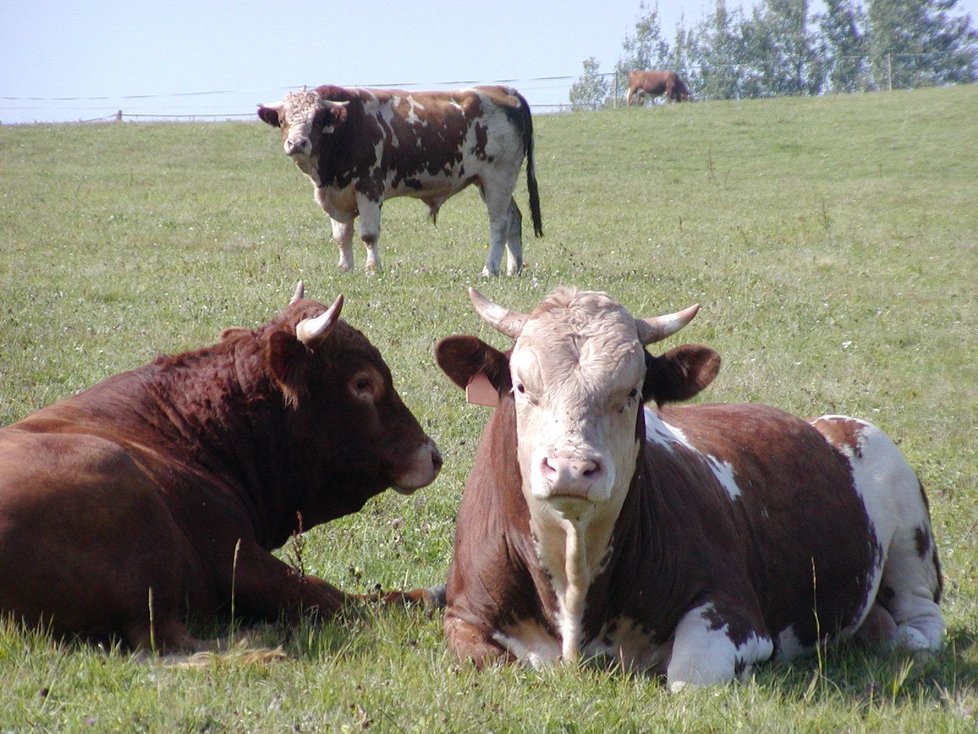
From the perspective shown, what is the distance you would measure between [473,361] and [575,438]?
963mm

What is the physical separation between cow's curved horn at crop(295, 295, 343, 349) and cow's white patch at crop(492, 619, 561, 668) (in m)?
1.77

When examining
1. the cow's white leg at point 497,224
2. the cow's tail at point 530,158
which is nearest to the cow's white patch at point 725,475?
the cow's white leg at point 497,224

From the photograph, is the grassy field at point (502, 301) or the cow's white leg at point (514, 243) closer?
the grassy field at point (502, 301)

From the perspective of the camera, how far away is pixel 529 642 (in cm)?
558

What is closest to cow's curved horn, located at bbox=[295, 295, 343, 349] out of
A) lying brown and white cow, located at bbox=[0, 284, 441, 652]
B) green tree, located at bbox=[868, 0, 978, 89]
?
lying brown and white cow, located at bbox=[0, 284, 441, 652]

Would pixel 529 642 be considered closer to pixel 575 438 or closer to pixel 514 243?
pixel 575 438

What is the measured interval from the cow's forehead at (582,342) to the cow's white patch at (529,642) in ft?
3.84

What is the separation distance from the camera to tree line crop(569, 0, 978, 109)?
103 m

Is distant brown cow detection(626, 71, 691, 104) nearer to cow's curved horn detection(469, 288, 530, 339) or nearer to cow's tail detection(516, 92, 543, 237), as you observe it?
cow's tail detection(516, 92, 543, 237)

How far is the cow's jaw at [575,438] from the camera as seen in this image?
476 cm

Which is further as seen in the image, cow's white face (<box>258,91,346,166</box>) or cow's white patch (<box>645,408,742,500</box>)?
cow's white face (<box>258,91,346,166</box>)

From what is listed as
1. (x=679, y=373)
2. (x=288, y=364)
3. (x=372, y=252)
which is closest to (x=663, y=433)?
(x=679, y=373)

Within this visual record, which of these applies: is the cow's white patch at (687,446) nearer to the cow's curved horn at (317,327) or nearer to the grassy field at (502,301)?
the grassy field at (502,301)

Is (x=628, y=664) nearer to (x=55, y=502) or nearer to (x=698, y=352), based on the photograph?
(x=698, y=352)
